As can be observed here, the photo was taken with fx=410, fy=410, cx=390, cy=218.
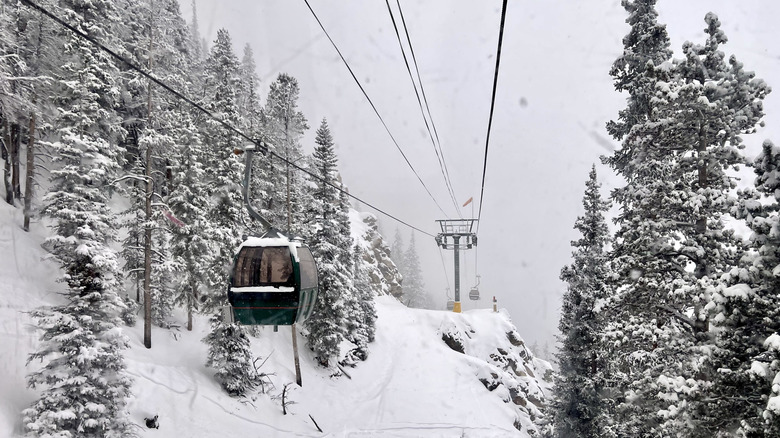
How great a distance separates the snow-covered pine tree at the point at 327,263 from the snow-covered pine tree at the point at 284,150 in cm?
143

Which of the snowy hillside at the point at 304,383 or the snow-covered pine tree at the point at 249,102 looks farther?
the snow-covered pine tree at the point at 249,102

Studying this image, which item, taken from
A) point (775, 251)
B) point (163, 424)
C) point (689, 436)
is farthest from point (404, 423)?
point (775, 251)

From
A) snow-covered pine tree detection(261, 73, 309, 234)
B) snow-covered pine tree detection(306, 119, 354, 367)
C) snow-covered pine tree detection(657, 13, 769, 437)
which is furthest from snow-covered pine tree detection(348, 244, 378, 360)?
snow-covered pine tree detection(657, 13, 769, 437)

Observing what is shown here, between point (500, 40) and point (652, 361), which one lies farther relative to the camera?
point (652, 361)

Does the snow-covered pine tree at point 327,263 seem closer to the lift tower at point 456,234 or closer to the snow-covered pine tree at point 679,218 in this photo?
the lift tower at point 456,234

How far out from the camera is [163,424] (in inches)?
581

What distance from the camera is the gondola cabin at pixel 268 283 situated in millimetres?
9281

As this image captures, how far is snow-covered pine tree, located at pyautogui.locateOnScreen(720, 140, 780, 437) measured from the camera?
21.9ft

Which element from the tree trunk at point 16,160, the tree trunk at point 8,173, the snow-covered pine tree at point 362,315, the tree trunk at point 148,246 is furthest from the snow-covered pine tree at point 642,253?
the tree trunk at point 16,160

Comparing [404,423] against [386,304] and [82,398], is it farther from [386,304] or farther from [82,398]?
[386,304]

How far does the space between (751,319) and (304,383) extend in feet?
68.1

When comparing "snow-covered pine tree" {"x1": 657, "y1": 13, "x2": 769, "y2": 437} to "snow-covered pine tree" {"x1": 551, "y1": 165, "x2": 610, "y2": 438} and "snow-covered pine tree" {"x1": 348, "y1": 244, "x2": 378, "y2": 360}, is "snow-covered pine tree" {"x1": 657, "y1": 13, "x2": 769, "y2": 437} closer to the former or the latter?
"snow-covered pine tree" {"x1": 551, "y1": 165, "x2": 610, "y2": 438}

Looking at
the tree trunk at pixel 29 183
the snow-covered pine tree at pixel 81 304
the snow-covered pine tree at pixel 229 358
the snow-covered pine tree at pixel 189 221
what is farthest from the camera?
the tree trunk at pixel 29 183

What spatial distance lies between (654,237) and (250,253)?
31.5 ft
